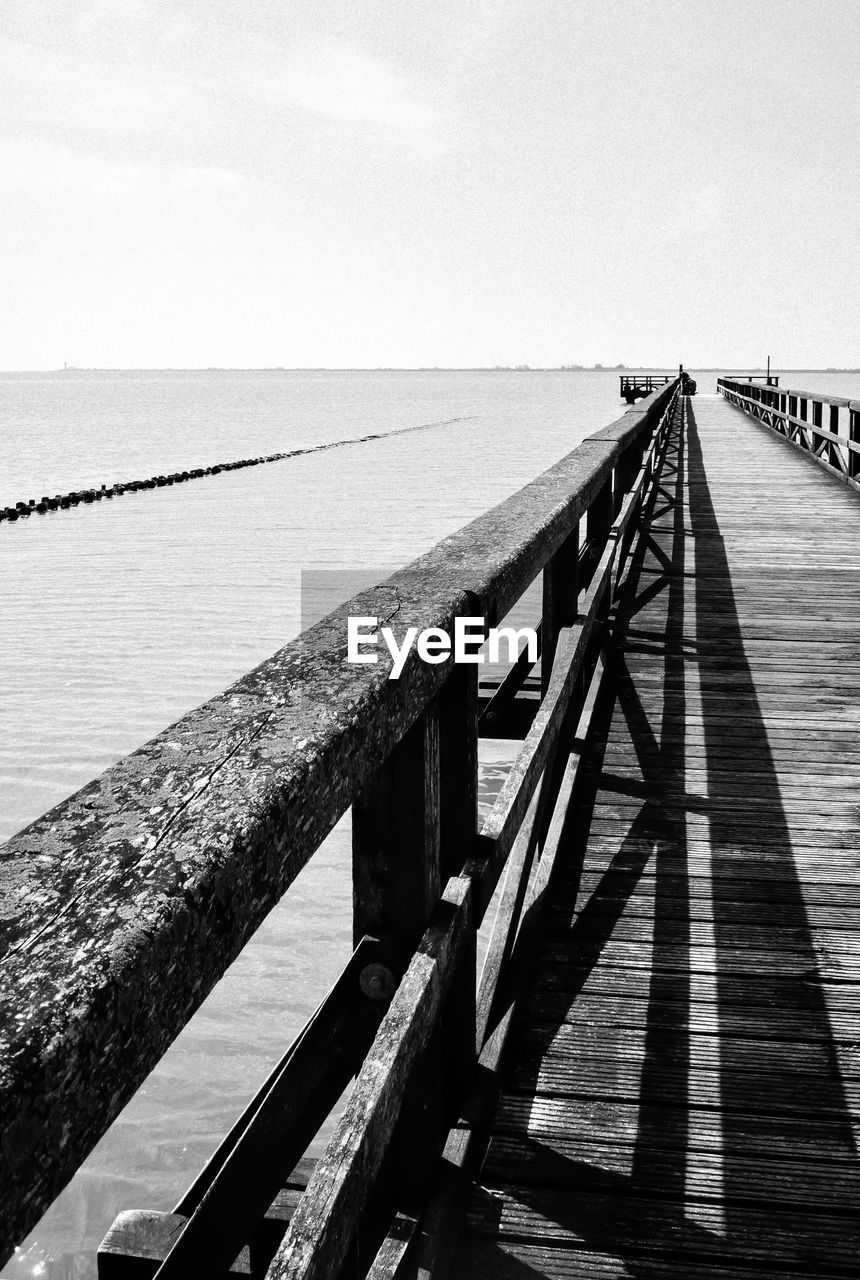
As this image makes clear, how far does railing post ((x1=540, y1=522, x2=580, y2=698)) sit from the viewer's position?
3734 mm

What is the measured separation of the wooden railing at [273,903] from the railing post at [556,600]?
85cm

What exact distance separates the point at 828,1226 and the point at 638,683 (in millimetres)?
3540

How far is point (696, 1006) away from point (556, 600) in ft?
4.92

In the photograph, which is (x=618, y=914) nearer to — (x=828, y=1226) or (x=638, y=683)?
(x=828, y=1226)

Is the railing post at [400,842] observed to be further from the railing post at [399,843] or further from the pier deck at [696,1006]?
the pier deck at [696,1006]

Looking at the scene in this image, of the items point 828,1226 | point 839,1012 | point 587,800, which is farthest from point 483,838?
point 587,800

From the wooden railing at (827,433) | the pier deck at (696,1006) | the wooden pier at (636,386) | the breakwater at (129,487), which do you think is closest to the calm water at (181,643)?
the breakwater at (129,487)

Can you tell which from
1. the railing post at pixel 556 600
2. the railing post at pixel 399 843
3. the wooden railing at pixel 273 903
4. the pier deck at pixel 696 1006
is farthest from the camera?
the railing post at pixel 556 600

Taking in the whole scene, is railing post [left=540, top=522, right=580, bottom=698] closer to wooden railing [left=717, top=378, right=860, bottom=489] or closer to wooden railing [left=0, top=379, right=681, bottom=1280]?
wooden railing [left=0, top=379, right=681, bottom=1280]

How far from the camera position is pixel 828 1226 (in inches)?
78.1

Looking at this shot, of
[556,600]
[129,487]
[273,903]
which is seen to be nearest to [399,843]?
[273,903]

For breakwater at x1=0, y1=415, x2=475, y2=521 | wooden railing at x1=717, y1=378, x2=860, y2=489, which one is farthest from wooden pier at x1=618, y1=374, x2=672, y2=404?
wooden railing at x1=717, y1=378, x2=860, y2=489

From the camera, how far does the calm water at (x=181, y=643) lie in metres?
4.50

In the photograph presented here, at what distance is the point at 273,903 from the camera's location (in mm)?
910
